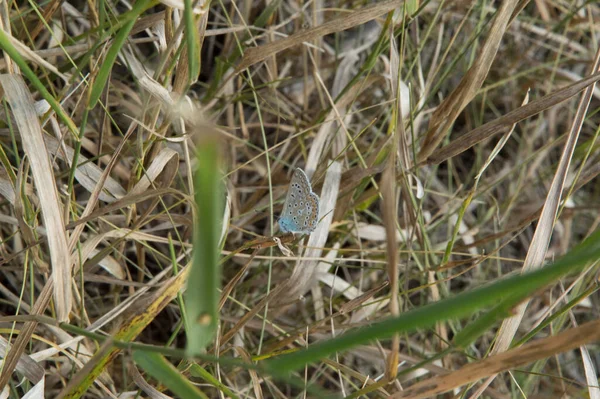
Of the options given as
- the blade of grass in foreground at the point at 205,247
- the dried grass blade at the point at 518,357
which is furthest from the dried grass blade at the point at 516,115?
the blade of grass in foreground at the point at 205,247

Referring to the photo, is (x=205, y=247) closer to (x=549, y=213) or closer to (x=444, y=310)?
(x=444, y=310)

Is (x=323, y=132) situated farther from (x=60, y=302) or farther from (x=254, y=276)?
(x=60, y=302)

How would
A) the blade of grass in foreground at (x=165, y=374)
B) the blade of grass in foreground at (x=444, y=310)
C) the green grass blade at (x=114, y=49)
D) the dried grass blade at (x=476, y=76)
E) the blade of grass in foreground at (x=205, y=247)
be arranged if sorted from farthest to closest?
the dried grass blade at (x=476, y=76) < the green grass blade at (x=114, y=49) < the blade of grass in foreground at (x=165, y=374) < the blade of grass in foreground at (x=444, y=310) < the blade of grass in foreground at (x=205, y=247)

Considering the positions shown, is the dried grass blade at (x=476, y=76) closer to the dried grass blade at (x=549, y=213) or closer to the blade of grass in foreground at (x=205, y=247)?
the dried grass blade at (x=549, y=213)

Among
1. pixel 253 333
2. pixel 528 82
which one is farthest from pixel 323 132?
pixel 528 82

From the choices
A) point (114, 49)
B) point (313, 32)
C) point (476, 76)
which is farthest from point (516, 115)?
point (114, 49)

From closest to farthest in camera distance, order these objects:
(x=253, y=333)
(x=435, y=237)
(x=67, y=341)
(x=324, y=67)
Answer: (x=67, y=341) → (x=253, y=333) → (x=324, y=67) → (x=435, y=237)
